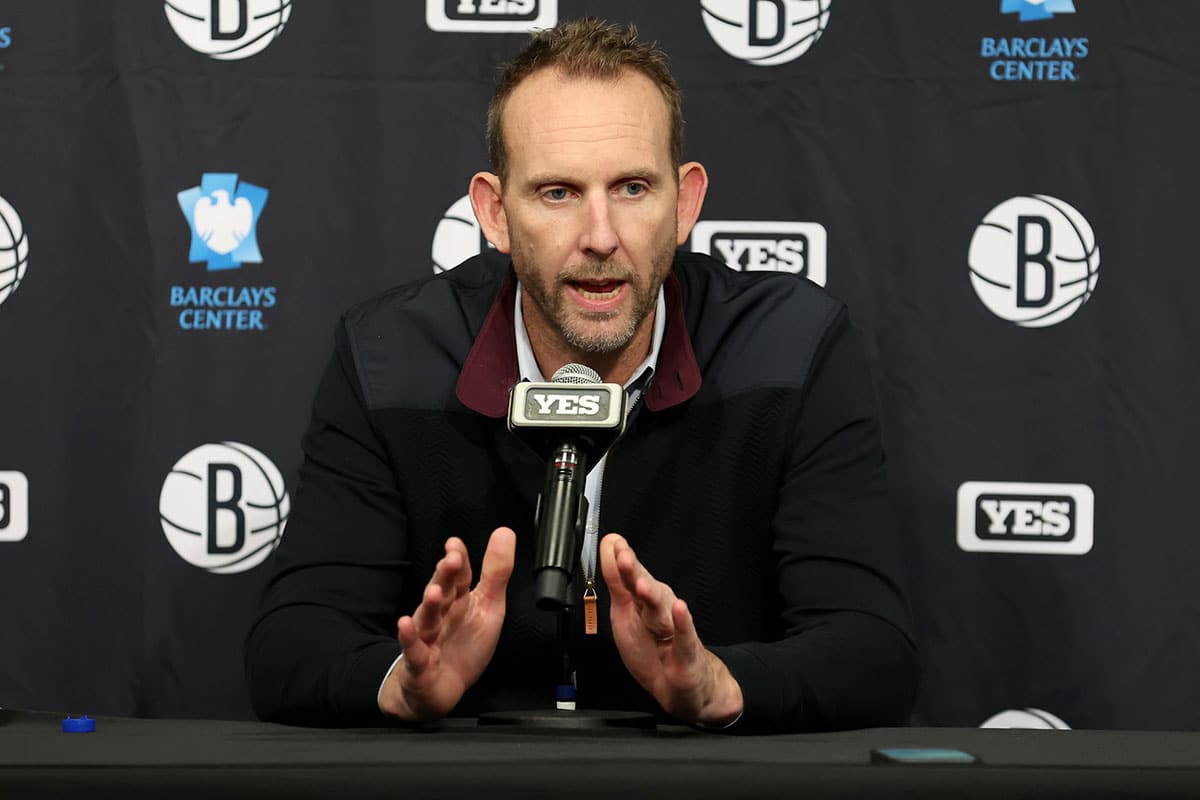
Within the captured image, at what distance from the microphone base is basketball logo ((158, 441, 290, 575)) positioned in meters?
1.06

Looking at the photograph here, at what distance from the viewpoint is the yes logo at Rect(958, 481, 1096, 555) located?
2273 mm

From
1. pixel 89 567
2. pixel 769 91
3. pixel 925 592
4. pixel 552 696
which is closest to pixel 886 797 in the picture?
pixel 552 696

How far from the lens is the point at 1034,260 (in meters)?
2.27

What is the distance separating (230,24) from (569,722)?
1478 mm

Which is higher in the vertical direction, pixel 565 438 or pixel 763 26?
pixel 763 26

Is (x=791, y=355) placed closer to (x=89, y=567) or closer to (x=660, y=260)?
(x=660, y=260)

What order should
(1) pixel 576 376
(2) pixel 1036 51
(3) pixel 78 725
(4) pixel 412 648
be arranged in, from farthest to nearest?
(2) pixel 1036 51 < (1) pixel 576 376 < (4) pixel 412 648 < (3) pixel 78 725

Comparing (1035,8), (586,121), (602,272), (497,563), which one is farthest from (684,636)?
(1035,8)

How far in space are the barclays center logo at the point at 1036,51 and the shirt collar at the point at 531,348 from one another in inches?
29.8

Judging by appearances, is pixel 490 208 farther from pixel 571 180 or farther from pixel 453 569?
pixel 453 569

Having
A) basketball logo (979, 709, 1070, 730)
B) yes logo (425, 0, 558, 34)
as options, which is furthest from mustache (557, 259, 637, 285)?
basketball logo (979, 709, 1070, 730)

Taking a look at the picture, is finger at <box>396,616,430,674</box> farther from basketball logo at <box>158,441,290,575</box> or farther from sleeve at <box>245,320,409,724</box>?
basketball logo at <box>158,441,290,575</box>

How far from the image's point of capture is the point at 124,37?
230 cm

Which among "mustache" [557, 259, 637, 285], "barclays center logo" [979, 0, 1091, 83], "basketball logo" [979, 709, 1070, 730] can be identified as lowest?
"basketball logo" [979, 709, 1070, 730]
